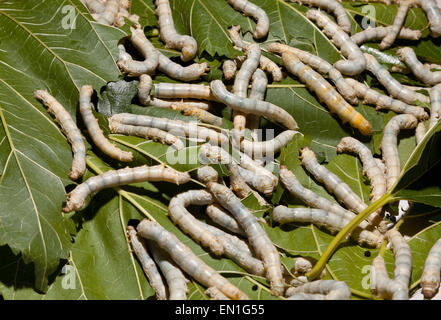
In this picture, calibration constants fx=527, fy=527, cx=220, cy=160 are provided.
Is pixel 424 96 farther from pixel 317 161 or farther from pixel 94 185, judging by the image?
pixel 94 185

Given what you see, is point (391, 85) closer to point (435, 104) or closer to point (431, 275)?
point (435, 104)

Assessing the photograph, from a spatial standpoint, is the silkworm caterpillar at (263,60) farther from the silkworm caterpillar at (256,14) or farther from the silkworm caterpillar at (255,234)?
the silkworm caterpillar at (255,234)

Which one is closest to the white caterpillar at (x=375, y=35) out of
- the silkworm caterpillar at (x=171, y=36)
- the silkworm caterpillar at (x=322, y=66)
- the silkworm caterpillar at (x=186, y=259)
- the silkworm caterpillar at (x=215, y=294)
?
the silkworm caterpillar at (x=322, y=66)

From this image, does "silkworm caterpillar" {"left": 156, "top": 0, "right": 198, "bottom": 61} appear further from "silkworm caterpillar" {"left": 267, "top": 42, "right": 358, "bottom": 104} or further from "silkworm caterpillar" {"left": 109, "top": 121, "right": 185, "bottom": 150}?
"silkworm caterpillar" {"left": 109, "top": 121, "right": 185, "bottom": 150}

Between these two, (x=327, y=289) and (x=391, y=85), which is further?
(x=391, y=85)

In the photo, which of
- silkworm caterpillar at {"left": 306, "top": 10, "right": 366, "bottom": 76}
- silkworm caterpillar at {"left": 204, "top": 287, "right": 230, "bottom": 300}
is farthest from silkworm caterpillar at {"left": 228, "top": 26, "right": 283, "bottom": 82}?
silkworm caterpillar at {"left": 204, "top": 287, "right": 230, "bottom": 300}

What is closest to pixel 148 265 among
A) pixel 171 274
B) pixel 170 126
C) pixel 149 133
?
pixel 171 274

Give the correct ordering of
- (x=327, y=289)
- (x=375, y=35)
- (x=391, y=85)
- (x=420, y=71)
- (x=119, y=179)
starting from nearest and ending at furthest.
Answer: (x=327, y=289), (x=119, y=179), (x=391, y=85), (x=420, y=71), (x=375, y=35)
